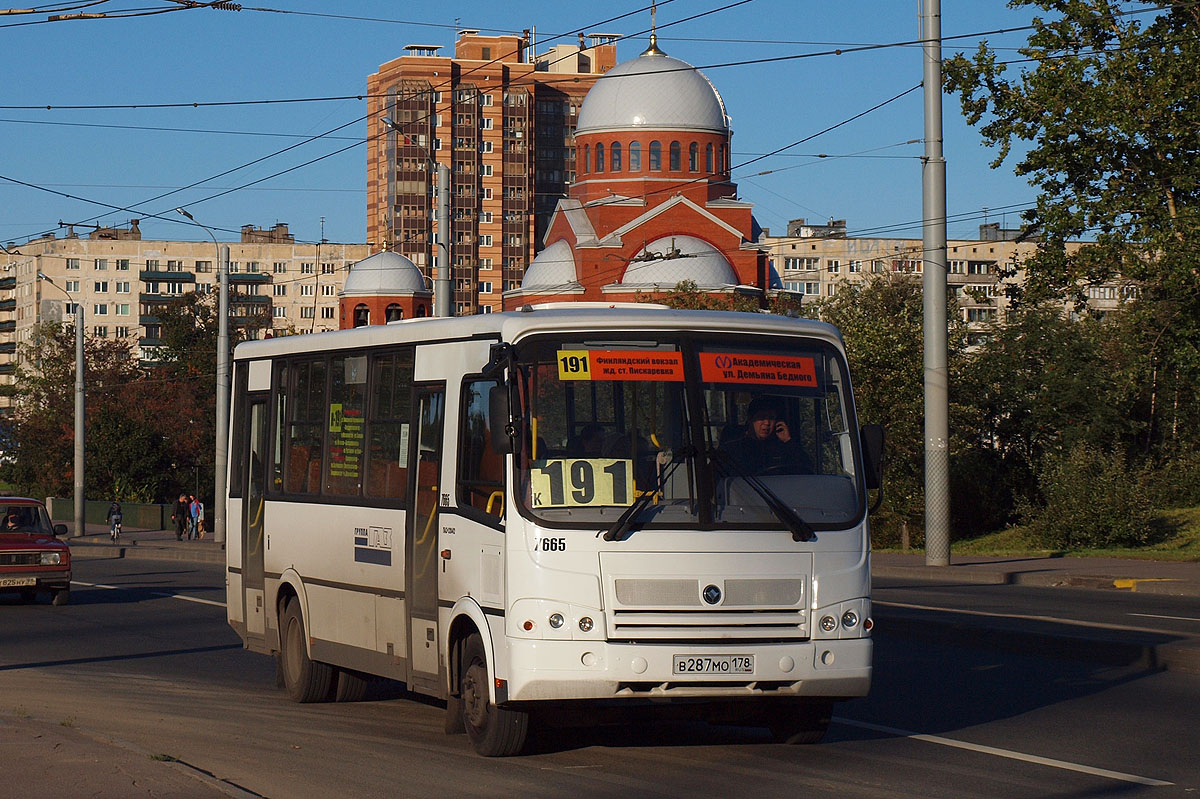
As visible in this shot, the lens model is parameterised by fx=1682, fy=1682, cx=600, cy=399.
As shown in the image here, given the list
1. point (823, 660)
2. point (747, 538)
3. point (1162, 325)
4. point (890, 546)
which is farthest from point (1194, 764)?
point (890, 546)

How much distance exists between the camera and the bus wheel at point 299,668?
39.7 ft

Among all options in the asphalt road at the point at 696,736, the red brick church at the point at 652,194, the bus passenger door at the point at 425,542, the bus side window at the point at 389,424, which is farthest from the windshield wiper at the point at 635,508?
the red brick church at the point at 652,194

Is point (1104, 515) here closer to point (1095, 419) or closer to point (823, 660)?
point (1095, 419)

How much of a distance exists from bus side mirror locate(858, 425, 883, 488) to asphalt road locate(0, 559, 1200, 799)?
5.17 feet

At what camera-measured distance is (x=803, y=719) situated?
977 cm

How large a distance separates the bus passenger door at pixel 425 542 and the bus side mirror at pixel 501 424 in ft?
3.82

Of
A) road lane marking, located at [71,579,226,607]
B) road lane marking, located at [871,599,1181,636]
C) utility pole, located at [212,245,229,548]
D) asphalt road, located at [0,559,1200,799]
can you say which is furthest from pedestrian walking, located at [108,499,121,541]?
asphalt road, located at [0,559,1200,799]

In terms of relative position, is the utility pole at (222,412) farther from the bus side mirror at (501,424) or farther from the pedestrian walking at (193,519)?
the bus side mirror at (501,424)

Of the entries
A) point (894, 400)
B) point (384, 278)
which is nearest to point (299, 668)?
point (894, 400)

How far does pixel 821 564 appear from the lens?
9.22 meters

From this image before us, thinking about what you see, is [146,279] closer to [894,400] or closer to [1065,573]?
[894,400]

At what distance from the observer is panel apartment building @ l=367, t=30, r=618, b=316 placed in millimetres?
141375

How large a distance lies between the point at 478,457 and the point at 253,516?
4.15m

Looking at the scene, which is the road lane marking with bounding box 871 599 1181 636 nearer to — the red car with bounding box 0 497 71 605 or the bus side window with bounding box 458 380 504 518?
the bus side window with bounding box 458 380 504 518
